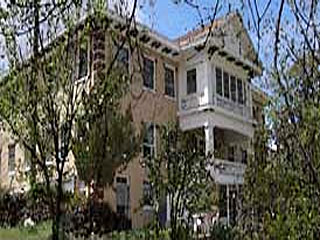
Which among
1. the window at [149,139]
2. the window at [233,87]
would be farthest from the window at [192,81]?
the window at [149,139]

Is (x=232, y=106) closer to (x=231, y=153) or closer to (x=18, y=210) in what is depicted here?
(x=231, y=153)

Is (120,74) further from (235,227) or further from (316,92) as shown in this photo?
(235,227)

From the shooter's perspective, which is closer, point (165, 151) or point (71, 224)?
point (165, 151)

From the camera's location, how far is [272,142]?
50.2 feet

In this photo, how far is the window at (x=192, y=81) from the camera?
87.2 ft

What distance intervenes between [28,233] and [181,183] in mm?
4433

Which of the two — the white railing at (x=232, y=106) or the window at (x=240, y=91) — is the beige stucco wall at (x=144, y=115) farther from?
the window at (x=240, y=91)

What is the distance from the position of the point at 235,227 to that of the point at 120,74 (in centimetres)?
950

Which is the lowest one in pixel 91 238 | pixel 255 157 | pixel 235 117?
pixel 91 238

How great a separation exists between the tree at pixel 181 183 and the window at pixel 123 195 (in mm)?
6231

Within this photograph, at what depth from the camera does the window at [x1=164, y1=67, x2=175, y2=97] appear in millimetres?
26219

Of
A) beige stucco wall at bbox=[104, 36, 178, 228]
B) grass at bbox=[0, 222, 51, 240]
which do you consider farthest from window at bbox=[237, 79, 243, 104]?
grass at bbox=[0, 222, 51, 240]

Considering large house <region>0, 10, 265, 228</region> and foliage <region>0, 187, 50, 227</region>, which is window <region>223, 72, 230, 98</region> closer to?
large house <region>0, 10, 265, 228</region>

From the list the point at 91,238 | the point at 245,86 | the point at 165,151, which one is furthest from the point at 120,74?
the point at 245,86
